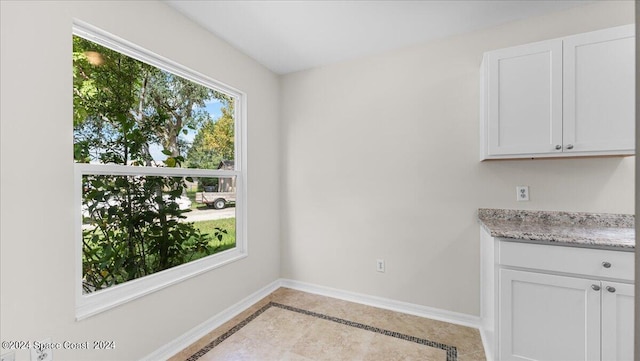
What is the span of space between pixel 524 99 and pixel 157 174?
2.57 meters

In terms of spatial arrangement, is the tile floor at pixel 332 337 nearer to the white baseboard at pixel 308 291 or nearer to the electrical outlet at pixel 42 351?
the white baseboard at pixel 308 291

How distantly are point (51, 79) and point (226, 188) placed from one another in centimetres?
138

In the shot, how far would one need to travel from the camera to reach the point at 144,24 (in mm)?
1766

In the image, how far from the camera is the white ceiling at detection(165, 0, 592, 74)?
1.92 meters

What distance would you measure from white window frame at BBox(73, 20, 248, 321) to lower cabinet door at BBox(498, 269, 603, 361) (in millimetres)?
2094

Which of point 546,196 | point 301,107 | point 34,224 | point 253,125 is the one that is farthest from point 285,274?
point 546,196

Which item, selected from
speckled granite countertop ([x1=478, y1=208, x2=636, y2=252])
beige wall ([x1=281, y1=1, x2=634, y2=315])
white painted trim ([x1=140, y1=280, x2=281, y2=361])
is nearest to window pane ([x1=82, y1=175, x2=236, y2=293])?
white painted trim ([x1=140, y1=280, x2=281, y2=361])

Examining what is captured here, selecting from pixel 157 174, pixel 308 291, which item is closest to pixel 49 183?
pixel 157 174

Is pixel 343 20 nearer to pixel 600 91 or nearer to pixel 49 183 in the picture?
pixel 600 91

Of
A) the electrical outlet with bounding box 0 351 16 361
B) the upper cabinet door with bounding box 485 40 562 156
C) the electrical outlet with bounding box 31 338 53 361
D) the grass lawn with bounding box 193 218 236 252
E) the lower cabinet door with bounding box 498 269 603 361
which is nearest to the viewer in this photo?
the electrical outlet with bounding box 0 351 16 361

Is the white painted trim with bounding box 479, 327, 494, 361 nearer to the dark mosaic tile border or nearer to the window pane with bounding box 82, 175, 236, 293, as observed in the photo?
the dark mosaic tile border

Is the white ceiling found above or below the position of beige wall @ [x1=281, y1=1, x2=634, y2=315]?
above

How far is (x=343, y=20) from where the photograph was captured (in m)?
2.11

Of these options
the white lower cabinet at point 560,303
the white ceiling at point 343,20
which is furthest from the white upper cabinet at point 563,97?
the white lower cabinet at point 560,303
